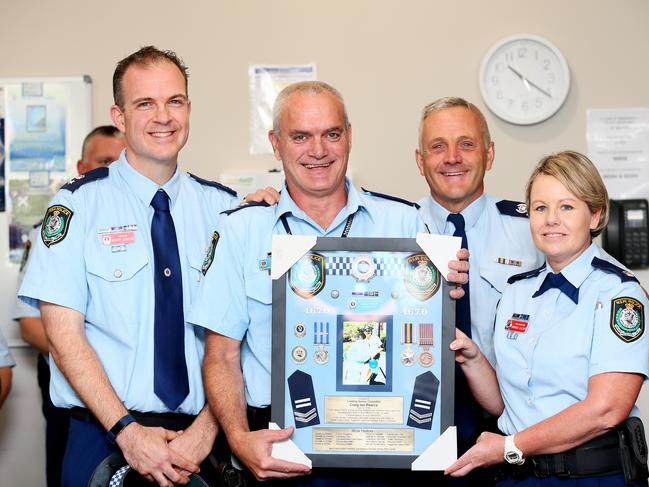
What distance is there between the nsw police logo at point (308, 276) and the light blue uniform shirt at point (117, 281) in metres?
0.42

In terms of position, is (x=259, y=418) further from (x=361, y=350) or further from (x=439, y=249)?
(x=439, y=249)

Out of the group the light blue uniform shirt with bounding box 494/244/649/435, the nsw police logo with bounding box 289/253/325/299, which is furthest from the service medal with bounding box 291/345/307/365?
the light blue uniform shirt with bounding box 494/244/649/435

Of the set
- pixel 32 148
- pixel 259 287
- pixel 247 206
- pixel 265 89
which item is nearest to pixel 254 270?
pixel 259 287

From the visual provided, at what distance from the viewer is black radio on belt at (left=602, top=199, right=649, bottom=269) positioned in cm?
393

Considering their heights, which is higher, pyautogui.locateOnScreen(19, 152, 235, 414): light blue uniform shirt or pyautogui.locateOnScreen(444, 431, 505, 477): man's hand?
pyautogui.locateOnScreen(19, 152, 235, 414): light blue uniform shirt

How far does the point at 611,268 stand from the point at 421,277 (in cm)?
49

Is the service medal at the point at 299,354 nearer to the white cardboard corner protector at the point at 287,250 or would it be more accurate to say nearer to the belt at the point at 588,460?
the white cardboard corner protector at the point at 287,250

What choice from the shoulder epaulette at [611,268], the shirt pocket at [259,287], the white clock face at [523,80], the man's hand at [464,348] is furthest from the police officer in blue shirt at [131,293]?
the white clock face at [523,80]

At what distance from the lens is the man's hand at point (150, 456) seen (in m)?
2.11

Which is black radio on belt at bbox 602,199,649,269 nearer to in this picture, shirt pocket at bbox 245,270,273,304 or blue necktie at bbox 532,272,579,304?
blue necktie at bbox 532,272,579,304

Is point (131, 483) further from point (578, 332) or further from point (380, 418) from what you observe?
point (578, 332)

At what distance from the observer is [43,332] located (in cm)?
366

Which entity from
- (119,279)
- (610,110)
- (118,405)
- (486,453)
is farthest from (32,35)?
(486,453)

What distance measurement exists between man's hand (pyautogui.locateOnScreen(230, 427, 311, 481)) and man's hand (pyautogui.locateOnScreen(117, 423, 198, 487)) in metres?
0.23
